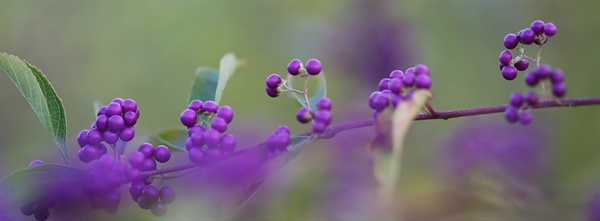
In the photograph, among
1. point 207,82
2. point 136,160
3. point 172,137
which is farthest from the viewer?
point 207,82

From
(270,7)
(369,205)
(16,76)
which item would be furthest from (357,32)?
(16,76)

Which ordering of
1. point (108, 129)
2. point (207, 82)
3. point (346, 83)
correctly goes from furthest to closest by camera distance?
1. point (346, 83)
2. point (207, 82)
3. point (108, 129)

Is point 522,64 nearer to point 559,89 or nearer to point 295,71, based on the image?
point 559,89

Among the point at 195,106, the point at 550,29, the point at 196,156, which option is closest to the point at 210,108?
the point at 195,106

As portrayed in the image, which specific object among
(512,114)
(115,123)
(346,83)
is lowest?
(346,83)

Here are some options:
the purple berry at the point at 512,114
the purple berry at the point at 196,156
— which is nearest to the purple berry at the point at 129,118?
the purple berry at the point at 196,156

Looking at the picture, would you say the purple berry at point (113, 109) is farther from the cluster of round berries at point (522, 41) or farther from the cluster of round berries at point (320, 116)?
the cluster of round berries at point (522, 41)
